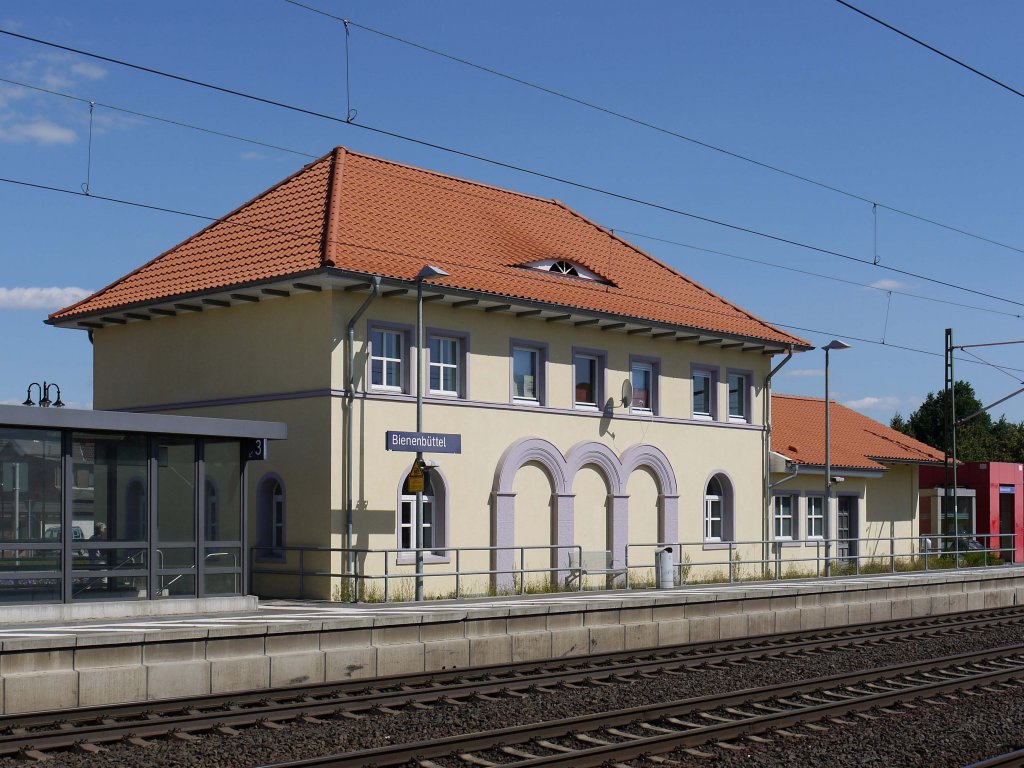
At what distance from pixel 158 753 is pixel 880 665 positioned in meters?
10.5

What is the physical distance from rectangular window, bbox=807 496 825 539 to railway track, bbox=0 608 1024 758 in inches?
594

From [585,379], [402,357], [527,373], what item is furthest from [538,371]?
[402,357]

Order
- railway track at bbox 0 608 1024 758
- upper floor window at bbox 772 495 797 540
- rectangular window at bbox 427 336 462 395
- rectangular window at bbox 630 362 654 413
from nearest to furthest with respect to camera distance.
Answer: railway track at bbox 0 608 1024 758, rectangular window at bbox 427 336 462 395, rectangular window at bbox 630 362 654 413, upper floor window at bbox 772 495 797 540

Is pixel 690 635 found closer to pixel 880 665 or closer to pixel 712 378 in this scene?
pixel 880 665

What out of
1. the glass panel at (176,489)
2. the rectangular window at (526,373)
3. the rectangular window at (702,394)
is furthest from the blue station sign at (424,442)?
the rectangular window at (702,394)

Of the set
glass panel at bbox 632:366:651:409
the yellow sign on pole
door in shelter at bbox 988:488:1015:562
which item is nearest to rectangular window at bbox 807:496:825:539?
glass panel at bbox 632:366:651:409

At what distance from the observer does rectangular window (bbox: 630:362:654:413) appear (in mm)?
28884

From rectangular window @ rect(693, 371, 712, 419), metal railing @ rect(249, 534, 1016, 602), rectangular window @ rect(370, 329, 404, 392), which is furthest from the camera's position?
rectangular window @ rect(693, 371, 712, 419)

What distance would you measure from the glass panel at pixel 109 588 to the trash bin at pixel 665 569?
10950 millimetres

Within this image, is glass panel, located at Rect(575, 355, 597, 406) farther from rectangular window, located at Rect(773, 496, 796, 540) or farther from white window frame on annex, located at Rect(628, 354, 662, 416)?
rectangular window, located at Rect(773, 496, 796, 540)

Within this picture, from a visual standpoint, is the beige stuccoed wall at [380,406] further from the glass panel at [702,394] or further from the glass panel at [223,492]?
the glass panel at [223,492]

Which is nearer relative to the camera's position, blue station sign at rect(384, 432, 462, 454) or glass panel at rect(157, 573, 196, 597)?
glass panel at rect(157, 573, 196, 597)

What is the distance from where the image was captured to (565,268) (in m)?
28.7

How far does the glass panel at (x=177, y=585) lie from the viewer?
19031 millimetres
